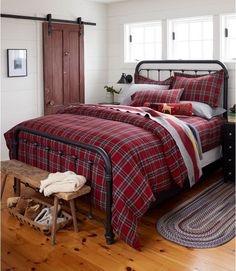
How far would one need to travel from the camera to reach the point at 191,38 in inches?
200

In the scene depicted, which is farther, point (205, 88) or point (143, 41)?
point (143, 41)

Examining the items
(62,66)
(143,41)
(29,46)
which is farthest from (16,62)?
(143,41)

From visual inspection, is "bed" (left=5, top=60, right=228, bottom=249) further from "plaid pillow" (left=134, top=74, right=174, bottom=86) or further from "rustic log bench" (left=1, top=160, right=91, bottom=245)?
"plaid pillow" (left=134, top=74, right=174, bottom=86)

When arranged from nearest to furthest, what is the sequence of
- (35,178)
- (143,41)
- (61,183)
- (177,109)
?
(61,183) < (35,178) < (177,109) < (143,41)

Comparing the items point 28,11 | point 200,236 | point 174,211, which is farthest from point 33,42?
point 200,236

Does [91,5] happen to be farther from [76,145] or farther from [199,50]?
[76,145]

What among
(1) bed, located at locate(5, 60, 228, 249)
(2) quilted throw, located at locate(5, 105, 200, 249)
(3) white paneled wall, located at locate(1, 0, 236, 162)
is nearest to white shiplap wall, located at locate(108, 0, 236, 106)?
(3) white paneled wall, located at locate(1, 0, 236, 162)

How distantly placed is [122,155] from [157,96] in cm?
185

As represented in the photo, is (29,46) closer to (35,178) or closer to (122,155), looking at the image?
Result: (35,178)

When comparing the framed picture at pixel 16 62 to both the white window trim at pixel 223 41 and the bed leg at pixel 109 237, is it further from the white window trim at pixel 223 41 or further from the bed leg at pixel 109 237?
the bed leg at pixel 109 237

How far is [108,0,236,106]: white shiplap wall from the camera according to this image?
4.62m

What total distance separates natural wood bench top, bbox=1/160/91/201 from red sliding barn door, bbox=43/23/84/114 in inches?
70.0

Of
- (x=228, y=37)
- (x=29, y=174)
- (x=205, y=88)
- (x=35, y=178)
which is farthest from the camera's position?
(x=228, y=37)

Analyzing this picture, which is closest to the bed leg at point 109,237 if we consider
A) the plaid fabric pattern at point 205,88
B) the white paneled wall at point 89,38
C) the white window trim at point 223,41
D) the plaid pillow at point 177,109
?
the plaid pillow at point 177,109
